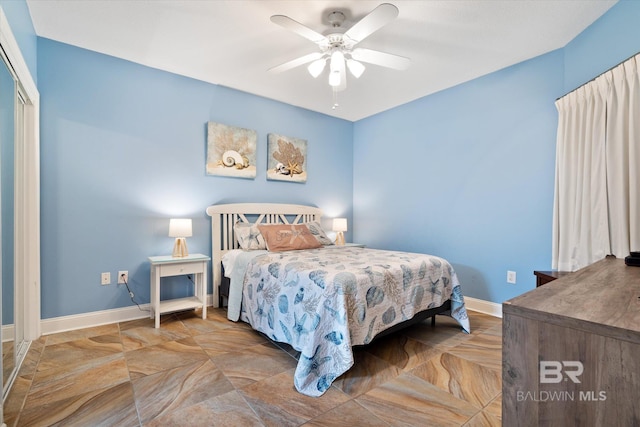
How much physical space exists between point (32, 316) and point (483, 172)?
4.52 m

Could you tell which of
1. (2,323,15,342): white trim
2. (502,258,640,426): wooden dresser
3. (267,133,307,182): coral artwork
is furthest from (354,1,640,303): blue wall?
(2,323,15,342): white trim

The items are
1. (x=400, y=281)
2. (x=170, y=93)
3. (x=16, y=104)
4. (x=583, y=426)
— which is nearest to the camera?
(x=583, y=426)

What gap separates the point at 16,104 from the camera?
2021mm

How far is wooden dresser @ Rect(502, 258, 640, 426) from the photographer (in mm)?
677

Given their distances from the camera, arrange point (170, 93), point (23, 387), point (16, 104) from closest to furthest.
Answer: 1. point (23, 387)
2. point (16, 104)
3. point (170, 93)

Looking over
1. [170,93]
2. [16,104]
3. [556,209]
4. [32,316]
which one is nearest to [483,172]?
[556,209]

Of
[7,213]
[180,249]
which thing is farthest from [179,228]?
[7,213]

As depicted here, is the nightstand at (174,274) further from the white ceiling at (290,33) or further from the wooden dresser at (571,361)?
the wooden dresser at (571,361)

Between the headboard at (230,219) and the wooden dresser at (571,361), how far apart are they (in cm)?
310

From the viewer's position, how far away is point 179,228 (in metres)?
2.96

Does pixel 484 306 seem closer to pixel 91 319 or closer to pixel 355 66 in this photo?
pixel 355 66

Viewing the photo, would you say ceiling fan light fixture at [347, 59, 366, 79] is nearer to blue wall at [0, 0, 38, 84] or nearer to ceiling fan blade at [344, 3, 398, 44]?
ceiling fan blade at [344, 3, 398, 44]

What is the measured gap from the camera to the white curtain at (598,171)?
6.54ft

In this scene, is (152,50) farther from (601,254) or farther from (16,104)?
(601,254)
